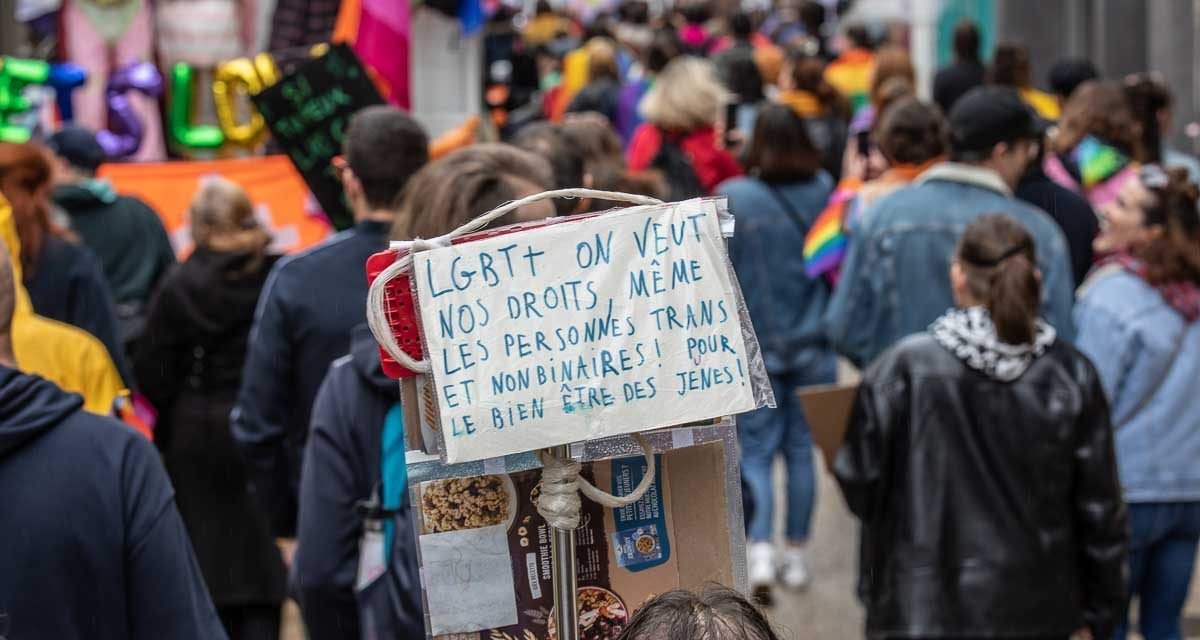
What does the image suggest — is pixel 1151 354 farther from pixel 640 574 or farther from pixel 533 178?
pixel 640 574

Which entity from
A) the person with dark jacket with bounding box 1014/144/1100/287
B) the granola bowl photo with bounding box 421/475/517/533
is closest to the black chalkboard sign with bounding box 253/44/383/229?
the person with dark jacket with bounding box 1014/144/1100/287

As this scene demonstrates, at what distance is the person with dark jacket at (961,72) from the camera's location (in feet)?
34.2

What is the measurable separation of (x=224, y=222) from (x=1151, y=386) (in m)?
3.26

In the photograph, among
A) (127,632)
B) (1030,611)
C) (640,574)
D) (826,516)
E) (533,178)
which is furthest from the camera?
(826,516)

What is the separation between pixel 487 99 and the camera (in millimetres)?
13922

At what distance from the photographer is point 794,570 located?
292 inches

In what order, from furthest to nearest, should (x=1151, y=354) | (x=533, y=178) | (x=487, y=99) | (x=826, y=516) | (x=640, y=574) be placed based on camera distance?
(x=487, y=99)
(x=826, y=516)
(x=1151, y=354)
(x=533, y=178)
(x=640, y=574)

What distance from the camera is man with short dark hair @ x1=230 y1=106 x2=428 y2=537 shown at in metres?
4.38

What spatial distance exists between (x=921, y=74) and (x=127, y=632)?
20.1m

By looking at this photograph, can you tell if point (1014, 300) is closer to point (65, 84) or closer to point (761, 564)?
point (761, 564)

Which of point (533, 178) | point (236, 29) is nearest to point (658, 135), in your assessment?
point (236, 29)

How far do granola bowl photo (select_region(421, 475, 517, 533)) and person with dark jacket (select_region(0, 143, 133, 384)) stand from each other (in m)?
3.08

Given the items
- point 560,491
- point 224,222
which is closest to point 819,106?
point 224,222

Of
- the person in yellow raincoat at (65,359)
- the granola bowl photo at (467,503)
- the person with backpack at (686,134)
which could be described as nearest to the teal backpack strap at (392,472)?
the person in yellow raincoat at (65,359)
